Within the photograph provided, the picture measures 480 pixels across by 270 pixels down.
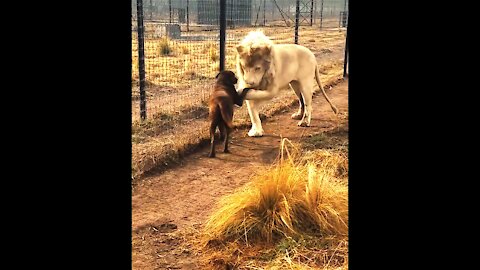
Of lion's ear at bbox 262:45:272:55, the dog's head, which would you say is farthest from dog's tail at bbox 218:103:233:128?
lion's ear at bbox 262:45:272:55

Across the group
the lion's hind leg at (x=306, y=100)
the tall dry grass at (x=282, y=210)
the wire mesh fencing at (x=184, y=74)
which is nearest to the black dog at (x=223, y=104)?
the wire mesh fencing at (x=184, y=74)

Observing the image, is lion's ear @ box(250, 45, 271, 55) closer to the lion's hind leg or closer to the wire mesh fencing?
the wire mesh fencing

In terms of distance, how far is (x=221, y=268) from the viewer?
2.10 m

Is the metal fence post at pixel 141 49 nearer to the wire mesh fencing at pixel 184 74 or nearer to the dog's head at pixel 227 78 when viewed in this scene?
the wire mesh fencing at pixel 184 74

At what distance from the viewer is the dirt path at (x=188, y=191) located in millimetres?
2285

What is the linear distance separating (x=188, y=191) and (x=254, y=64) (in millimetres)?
1498

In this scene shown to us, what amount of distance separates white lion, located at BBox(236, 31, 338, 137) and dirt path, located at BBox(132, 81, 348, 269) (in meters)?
0.25

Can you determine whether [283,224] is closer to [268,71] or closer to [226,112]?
[226,112]

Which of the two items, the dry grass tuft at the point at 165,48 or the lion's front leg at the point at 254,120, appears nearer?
the lion's front leg at the point at 254,120

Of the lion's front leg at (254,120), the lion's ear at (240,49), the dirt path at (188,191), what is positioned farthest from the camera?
the lion's front leg at (254,120)
